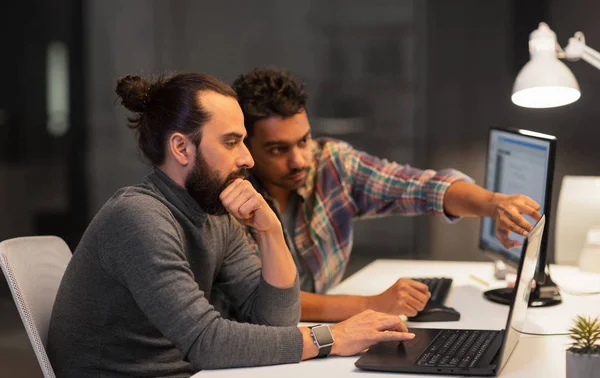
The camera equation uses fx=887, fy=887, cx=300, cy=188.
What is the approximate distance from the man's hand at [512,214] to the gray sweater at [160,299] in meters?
0.65

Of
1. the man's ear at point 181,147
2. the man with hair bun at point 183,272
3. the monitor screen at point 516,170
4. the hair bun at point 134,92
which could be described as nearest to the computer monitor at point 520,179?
the monitor screen at point 516,170

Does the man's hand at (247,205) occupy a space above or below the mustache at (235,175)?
below

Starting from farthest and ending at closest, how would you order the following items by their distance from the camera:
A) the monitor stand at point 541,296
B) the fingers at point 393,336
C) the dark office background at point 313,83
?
the dark office background at point 313,83, the monitor stand at point 541,296, the fingers at point 393,336

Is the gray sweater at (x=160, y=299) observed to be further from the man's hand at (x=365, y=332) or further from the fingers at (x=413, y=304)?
the fingers at (x=413, y=304)

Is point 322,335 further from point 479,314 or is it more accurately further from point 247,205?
point 479,314

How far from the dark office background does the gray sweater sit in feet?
7.96

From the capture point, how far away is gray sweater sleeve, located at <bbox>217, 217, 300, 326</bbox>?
211 cm

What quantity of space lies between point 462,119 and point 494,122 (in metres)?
0.16

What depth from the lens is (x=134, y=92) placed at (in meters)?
2.11

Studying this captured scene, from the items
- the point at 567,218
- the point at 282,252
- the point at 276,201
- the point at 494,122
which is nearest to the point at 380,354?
the point at 282,252

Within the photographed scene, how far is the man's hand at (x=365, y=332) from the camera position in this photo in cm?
188

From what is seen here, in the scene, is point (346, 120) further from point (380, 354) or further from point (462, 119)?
point (380, 354)

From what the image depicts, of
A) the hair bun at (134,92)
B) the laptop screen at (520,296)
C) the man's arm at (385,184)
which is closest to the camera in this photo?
the laptop screen at (520,296)

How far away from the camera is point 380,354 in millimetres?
1856
